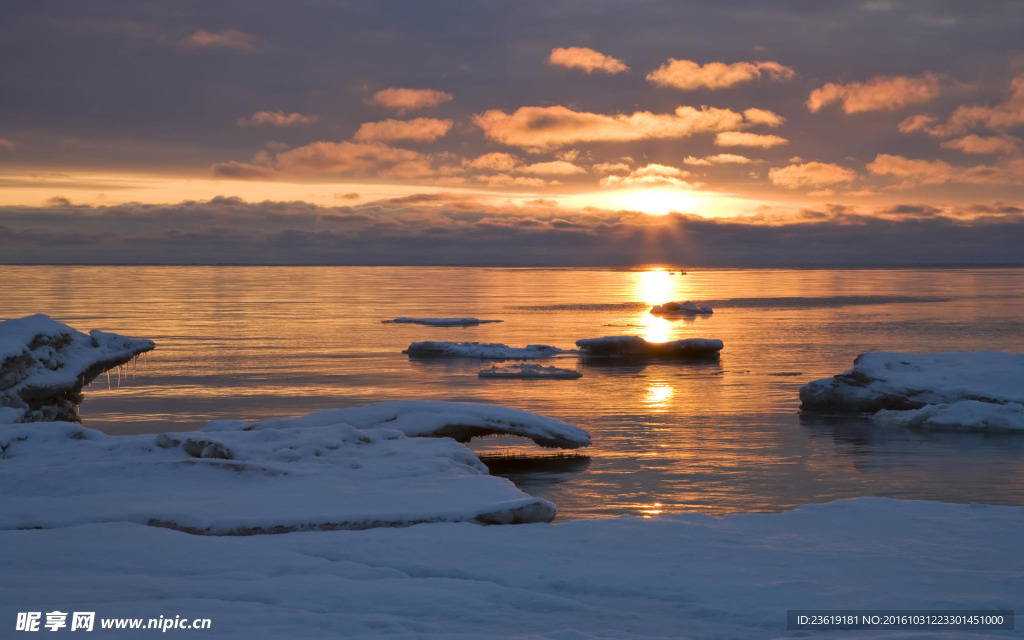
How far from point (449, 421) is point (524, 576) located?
8.93 meters

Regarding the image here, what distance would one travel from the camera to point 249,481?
13.4 meters

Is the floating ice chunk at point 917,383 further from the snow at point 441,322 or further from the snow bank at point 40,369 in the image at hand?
the snow at point 441,322

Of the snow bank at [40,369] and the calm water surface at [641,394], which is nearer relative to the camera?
the calm water surface at [641,394]

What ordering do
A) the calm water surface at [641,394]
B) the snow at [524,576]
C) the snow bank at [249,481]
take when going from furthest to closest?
the calm water surface at [641,394] < the snow bank at [249,481] < the snow at [524,576]

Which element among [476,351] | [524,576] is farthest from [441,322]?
[524,576]

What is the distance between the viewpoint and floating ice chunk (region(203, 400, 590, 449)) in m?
18.3

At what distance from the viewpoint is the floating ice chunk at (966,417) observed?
2211cm

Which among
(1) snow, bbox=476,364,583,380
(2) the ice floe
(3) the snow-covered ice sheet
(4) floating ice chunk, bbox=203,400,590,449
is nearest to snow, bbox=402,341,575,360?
(1) snow, bbox=476,364,583,380

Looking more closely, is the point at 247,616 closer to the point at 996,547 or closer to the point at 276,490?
the point at 276,490

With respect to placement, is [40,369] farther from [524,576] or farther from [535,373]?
[524,576]

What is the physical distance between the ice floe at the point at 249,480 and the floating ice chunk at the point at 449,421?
44 cm

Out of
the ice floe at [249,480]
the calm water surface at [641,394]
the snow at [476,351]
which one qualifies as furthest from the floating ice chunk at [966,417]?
the snow at [476,351]

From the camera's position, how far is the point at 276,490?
13.1 metres

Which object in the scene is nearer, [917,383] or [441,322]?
[917,383]
